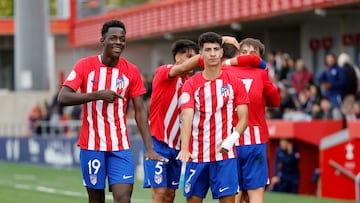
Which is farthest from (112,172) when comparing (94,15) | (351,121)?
(94,15)

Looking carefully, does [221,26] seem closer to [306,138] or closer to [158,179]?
[306,138]

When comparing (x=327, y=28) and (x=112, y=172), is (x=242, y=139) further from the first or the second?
(x=327, y=28)

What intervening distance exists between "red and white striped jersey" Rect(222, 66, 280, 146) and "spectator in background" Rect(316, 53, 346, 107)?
10658 millimetres

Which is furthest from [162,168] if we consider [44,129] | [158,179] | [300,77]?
[44,129]

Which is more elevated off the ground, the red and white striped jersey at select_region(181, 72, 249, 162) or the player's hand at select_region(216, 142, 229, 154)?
the red and white striped jersey at select_region(181, 72, 249, 162)

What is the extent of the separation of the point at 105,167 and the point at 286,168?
11769 mm

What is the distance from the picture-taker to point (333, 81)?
2373cm

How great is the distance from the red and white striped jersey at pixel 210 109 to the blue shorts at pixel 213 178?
0.22 ft

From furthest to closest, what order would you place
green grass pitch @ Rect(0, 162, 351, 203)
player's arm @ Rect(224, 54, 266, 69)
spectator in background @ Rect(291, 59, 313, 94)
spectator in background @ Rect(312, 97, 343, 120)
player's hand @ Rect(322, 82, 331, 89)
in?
1. spectator in background @ Rect(291, 59, 313, 94)
2. player's hand @ Rect(322, 82, 331, 89)
3. spectator in background @ Rect(312, 97, 343, 120)
4. green grass pitch @ Rect(0, 162, 351, 203)
5. player's arm @ Rect(224, 54, 266, 69)

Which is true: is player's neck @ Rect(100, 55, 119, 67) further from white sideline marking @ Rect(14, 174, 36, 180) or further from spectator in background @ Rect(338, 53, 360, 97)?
white sideline marking @ Rect(14, 174, 36, 180)

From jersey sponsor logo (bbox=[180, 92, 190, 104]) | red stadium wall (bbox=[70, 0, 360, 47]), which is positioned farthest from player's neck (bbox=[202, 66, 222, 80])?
red stadium wall (bbox=[70, 0, 360, 47])

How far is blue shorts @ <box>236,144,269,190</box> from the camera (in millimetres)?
12805

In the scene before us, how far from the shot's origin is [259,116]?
511 inches

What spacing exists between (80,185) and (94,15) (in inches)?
873
